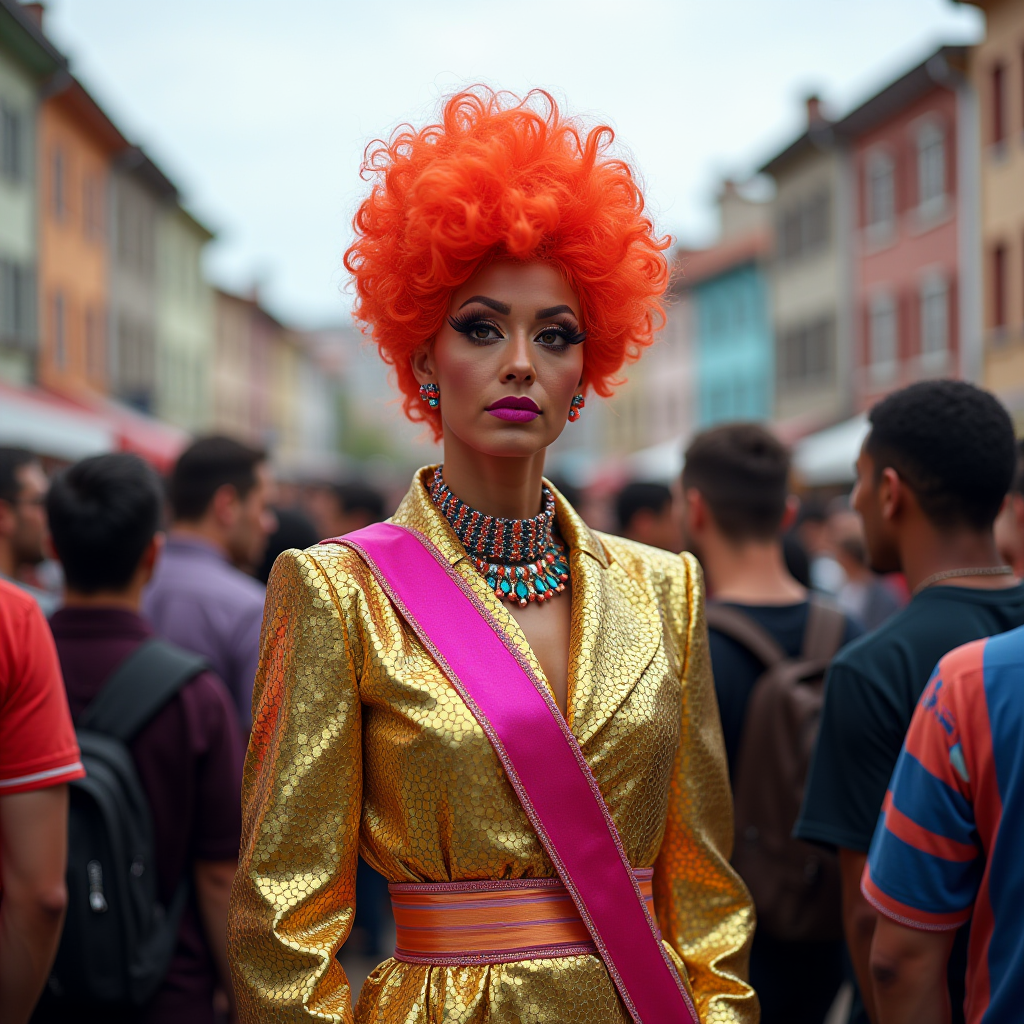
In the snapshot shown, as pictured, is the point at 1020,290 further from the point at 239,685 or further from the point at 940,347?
the point at 239,685

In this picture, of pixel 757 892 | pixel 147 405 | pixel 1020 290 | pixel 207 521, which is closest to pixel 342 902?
pixel 757 892

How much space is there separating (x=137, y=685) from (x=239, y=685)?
3.59 feet

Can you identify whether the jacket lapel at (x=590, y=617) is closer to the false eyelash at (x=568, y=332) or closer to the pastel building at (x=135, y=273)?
the false eyelash at (x=568, y=332)

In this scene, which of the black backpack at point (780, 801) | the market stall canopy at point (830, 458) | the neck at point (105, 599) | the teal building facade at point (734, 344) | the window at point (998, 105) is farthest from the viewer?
the teal building facade at point (734, 344)

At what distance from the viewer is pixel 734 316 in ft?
135

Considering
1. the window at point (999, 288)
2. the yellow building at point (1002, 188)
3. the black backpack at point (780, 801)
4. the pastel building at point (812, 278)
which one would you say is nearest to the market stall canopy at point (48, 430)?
the black backpack at point (780, 801)

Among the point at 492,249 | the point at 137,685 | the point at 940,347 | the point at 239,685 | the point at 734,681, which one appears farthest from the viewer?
the point at 940,347

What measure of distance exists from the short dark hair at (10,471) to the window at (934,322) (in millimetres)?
23748

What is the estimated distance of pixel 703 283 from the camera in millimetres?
42531

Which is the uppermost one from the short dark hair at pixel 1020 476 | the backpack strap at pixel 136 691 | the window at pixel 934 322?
the window at pixel 934 322

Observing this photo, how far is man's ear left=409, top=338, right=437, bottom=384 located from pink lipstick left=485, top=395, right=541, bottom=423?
18cm

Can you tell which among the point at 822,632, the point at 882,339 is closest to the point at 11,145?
the point at 882,339

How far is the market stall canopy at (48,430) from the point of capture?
611 inches

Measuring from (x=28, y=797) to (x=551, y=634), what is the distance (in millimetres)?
1126
